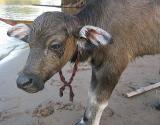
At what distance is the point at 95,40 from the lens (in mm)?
3574

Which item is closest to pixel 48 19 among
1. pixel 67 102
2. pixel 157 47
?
pixel 157 47

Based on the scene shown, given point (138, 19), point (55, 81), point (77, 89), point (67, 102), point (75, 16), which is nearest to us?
point (75, 16)

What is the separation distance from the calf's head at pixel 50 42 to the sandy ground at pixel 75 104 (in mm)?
1355

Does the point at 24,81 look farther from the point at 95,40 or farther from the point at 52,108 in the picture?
the point at 52,108

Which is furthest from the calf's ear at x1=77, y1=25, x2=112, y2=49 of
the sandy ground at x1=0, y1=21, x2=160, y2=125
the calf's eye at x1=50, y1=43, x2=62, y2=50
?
the sandy ground at x1=0, y1=21, x2=160, y2=125

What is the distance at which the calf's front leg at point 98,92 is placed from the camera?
4.09 meters

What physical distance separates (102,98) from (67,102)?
43.8 inches

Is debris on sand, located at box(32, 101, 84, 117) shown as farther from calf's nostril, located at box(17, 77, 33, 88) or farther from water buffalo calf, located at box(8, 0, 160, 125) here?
calf's nostril, located at box(17, 77, 33, 88)

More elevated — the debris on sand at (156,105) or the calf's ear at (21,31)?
the calf's ear at (21,31)

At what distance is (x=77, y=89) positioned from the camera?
571cm

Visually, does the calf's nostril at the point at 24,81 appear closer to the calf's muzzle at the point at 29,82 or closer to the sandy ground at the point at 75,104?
the calf's muzzle at the point at 29,82

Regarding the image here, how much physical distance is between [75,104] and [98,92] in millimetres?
1026

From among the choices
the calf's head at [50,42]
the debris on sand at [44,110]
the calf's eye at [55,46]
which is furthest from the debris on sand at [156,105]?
the calf's eye at [55,46]

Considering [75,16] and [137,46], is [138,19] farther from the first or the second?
[75,16]
